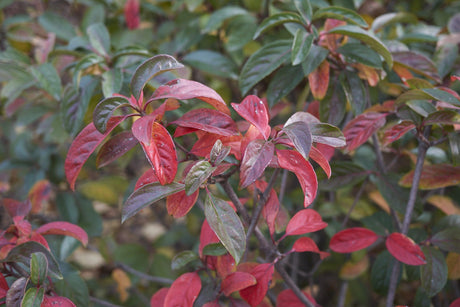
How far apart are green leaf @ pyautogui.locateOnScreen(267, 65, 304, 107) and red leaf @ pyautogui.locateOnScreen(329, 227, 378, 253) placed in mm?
343

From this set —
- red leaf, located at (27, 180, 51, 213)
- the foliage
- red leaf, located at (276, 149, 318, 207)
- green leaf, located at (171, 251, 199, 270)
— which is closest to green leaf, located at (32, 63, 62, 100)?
the foliage

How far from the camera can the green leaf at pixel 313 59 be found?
2.77ft

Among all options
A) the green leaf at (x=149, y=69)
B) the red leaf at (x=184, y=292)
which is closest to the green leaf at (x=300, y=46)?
the green leaf at (x=149, y=69)

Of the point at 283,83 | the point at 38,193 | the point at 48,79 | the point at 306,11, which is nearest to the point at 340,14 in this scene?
the point at 306,11

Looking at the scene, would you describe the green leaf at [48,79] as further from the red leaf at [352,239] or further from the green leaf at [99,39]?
the red leaf at [352,239]

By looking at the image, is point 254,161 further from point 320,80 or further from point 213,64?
point 213,64

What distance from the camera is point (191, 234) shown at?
1.88 metres

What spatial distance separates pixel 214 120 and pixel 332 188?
410mm

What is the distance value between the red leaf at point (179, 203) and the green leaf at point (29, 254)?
24 cm

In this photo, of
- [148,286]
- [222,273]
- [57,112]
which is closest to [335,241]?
[222,273]

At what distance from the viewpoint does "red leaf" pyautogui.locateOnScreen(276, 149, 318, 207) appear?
0.63 meters

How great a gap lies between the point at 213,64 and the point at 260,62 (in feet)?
1.11

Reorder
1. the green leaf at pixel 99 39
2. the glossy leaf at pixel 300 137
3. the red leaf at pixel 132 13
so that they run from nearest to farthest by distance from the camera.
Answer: the glossy leaf at pixel 300 137, the green leaf at pixel 99 39, the red leaf at pixel 132 13

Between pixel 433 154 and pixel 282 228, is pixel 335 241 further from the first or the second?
pixel 433 154
